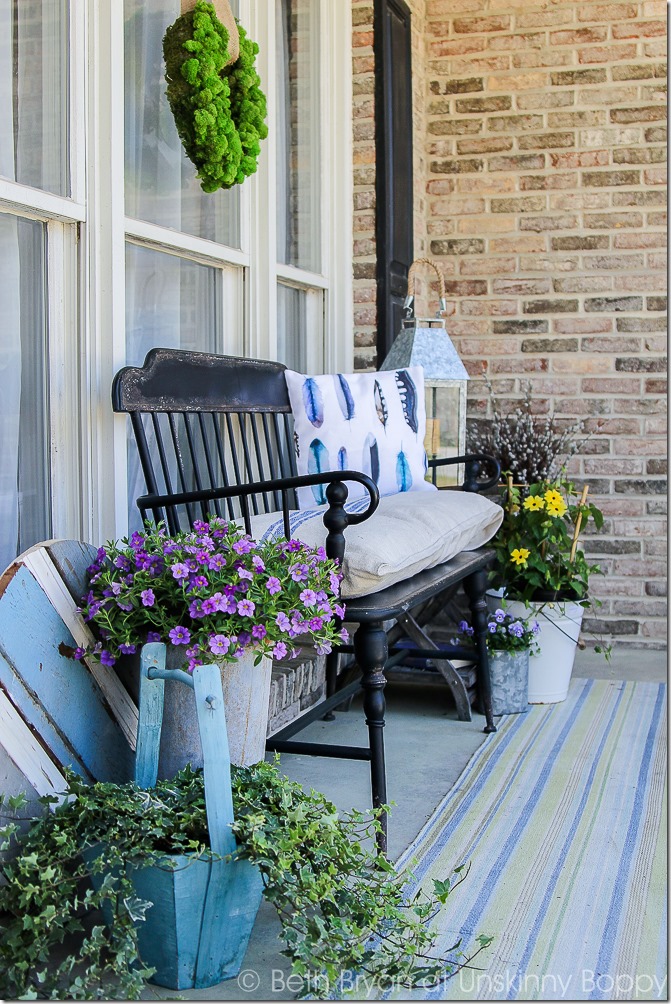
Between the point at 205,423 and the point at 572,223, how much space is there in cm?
225

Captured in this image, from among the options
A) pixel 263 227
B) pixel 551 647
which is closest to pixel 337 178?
pixel 263 227

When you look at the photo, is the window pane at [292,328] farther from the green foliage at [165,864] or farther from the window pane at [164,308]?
the green foliage at [165,864]

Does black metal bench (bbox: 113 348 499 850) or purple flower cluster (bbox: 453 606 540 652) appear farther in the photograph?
purple flower cluster (bbox: 453 606 540 652)

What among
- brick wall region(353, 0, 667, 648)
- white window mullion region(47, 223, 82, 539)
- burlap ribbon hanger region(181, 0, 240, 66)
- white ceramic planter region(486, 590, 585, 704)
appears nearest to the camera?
white window mullion region(47, 223, 82, 539)

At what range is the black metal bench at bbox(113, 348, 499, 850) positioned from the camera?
6.92 feet

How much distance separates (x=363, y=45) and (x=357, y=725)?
2.47m

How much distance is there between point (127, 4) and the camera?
248 centimetres

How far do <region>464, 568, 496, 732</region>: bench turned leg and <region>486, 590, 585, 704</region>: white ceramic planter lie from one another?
0.32 metres

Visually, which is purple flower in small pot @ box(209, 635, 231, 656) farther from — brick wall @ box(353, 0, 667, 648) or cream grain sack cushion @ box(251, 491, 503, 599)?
brick wall @ box(353, 0, 667, 648)

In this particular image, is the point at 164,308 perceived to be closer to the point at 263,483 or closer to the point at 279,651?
the point at 263,483

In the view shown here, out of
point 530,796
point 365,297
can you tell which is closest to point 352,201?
point 365,297

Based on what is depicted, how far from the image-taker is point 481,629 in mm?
3061

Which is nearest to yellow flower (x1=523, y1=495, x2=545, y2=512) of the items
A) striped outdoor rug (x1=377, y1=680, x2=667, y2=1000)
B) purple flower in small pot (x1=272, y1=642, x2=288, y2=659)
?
striped outdoor rug (x1=377, y1=680, x2=667, y2=1000)

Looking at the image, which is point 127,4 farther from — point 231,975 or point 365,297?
point 231,975
